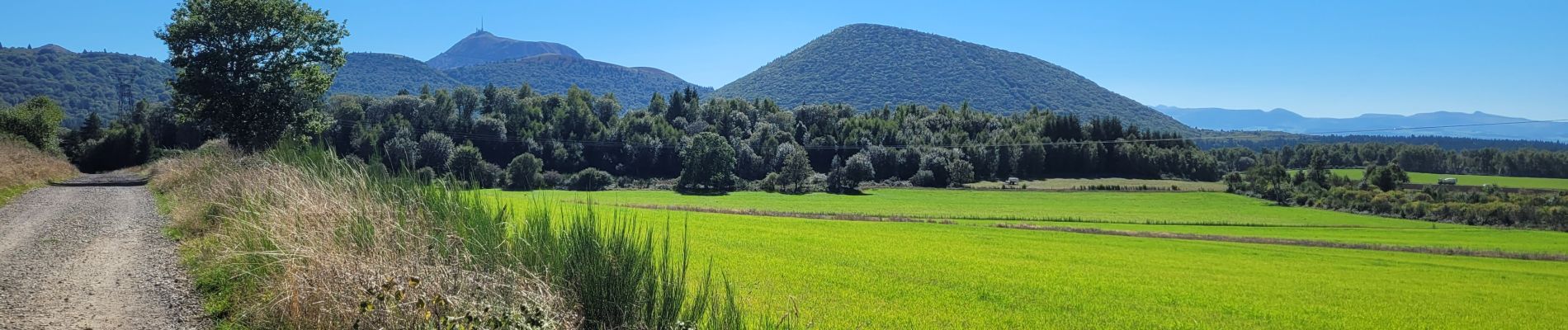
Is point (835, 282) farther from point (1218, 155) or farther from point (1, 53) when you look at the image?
point (1, 53)

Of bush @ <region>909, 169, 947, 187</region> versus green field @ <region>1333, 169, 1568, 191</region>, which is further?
bush @ <region>909, 169, 947, 187</region>

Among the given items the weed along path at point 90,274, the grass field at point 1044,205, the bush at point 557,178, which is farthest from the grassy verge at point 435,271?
the bush at point 557,178

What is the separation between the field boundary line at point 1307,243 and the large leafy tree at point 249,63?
33.2 meters

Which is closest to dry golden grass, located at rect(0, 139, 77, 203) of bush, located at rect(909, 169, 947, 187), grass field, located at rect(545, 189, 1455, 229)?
grass field, located at rect(545, 189, 1455, 229)

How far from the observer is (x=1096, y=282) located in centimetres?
1800

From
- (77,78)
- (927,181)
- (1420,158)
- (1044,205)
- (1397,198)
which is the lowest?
(1044,205)

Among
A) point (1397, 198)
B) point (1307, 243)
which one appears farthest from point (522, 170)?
point (1397, 198)

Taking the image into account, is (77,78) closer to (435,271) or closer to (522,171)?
(522,171)

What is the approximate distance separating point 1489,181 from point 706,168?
8826 centimetres

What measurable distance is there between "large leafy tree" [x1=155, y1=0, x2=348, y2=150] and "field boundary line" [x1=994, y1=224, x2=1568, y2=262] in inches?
1308

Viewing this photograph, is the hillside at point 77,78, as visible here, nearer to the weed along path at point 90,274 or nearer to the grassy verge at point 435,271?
the weed along path at point 90,274

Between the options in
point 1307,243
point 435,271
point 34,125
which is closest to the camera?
point 435,271

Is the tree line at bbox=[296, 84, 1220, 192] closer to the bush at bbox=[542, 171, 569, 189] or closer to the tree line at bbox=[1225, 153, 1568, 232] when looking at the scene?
the bush at bbox=[542, 171, 569, 189]

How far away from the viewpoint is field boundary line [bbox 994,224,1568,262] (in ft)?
106
